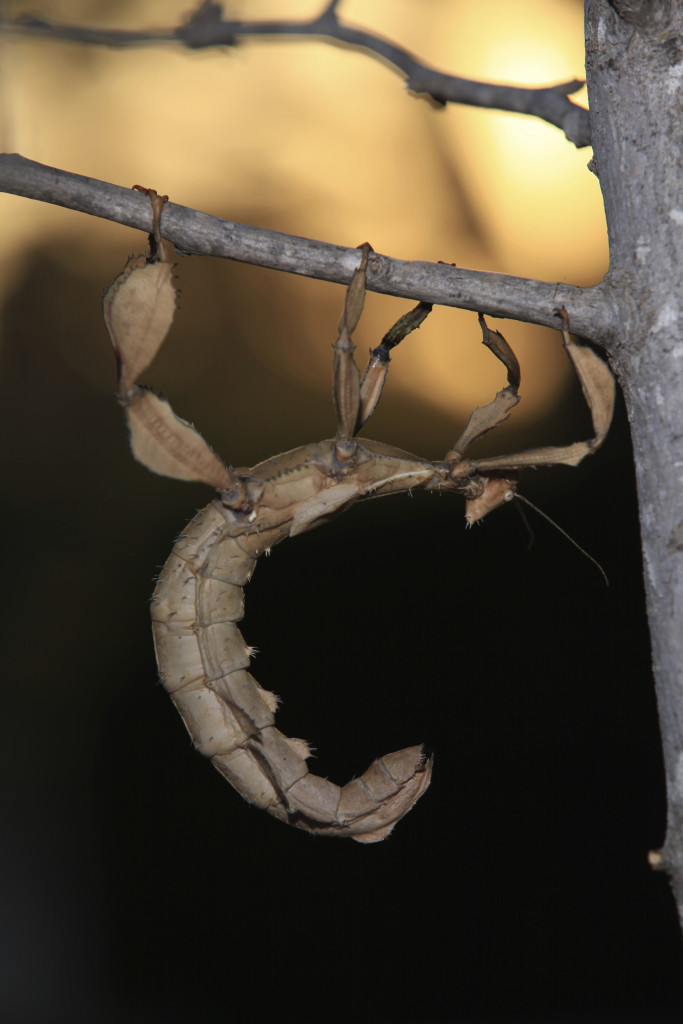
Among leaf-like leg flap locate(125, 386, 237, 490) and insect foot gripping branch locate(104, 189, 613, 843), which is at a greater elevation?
leaf-like leg flap locate(125, 386, 237, 490)

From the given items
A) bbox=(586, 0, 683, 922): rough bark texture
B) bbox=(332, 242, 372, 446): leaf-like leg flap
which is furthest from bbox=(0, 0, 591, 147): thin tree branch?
bbox=(332, 242, 372, 446): leaf-like leg flap

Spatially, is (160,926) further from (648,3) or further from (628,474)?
(648,3)

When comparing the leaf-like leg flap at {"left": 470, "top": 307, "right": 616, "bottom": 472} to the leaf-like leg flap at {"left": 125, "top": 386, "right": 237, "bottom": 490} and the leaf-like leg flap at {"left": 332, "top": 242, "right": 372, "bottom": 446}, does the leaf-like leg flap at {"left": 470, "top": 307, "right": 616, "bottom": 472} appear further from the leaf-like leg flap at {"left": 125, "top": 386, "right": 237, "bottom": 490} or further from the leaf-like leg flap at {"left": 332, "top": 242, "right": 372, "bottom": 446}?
the leaf-like leg flap at {"left": 125, "top": 386, "right": 237, "bottom": 490}

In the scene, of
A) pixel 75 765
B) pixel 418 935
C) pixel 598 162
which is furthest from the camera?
pixel 75 765

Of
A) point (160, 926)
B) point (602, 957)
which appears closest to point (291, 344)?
point (160, 926)

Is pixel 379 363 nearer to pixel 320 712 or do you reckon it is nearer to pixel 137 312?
pixel 137 312

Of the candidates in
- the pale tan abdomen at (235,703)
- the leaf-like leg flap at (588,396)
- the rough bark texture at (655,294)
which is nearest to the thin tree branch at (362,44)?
the rough bark texture at (655,294)
